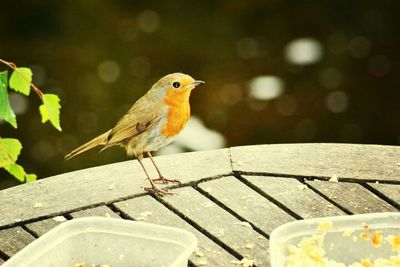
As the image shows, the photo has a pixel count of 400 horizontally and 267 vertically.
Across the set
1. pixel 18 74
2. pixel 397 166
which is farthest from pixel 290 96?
pixel 18 74

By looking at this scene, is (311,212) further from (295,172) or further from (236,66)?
(236,66)

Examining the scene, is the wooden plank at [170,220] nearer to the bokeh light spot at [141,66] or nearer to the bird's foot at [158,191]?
the bird's foot at [158,191]

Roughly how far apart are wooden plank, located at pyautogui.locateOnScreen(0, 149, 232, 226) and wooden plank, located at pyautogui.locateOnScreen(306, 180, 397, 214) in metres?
0.30

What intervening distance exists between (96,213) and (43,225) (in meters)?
0.15

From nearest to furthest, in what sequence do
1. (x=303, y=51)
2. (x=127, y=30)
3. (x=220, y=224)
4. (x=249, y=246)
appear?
(x=249, y=246) → (x=220, y=224) → (x=303, y=51) → (x=127, y=30)

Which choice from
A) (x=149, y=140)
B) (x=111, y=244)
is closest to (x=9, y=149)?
(x=149, y=140)

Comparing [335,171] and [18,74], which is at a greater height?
[18,74]

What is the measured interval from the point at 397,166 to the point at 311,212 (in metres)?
0.40

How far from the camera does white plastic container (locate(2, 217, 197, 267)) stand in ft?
7.86

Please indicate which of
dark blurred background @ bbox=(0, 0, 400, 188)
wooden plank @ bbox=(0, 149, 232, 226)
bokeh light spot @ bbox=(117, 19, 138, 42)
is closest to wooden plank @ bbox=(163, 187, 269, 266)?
wooden plank @ bbox=(0, 149, 232, 226)

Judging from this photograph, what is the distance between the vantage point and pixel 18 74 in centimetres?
276

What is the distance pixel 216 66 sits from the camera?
5.81 m

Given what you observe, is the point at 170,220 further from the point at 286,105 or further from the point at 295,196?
the point at 286,105

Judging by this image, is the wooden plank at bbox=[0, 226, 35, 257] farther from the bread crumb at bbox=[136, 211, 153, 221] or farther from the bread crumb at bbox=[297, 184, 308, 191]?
the bread crumb at bbox=[297, 184, 308, 191]
